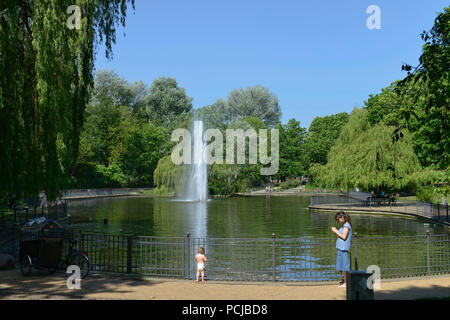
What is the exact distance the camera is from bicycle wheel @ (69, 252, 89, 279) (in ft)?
39.1

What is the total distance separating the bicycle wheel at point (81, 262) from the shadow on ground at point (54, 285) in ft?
0.67

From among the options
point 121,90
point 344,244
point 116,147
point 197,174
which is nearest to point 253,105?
point 121,90

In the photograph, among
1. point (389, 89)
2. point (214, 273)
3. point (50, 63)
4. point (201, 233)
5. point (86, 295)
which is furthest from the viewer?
point (389, 89)

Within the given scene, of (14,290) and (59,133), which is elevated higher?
(59,133)

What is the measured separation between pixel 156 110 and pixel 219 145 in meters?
33.1

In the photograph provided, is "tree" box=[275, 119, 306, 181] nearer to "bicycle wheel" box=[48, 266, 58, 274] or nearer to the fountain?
the fountain

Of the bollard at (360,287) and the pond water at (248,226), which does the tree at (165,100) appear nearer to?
the pond water at (248,226)

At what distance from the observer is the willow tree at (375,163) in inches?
1475

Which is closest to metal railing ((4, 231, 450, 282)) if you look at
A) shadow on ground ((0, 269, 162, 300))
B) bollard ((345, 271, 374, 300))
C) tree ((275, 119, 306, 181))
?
shadow on ground ((0, 269, 162, 300))

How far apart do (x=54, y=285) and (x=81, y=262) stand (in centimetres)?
123

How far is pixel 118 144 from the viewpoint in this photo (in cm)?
7606

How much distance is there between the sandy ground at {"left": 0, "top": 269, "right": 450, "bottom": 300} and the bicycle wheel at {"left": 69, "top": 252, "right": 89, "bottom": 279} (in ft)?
0.72
